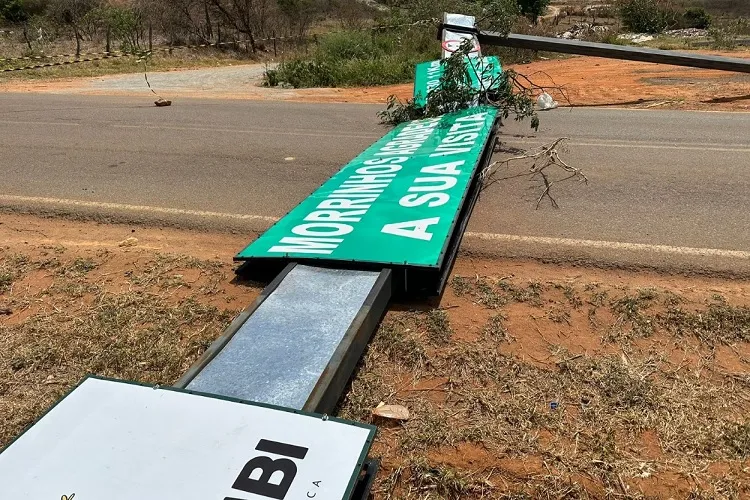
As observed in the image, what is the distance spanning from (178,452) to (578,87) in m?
13.8

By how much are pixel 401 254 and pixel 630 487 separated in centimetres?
214

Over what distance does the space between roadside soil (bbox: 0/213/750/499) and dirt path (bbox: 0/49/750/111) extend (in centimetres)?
900

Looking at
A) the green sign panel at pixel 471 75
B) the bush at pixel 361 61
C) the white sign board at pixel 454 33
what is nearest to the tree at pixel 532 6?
the bush at pixel 361 61

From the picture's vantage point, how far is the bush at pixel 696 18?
35.0m

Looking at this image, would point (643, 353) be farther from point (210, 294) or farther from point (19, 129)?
point (19, 129)

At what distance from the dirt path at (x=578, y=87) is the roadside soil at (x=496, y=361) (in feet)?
29.5

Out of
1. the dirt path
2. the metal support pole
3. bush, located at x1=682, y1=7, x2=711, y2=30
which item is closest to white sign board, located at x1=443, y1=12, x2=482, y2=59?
the metal support pole

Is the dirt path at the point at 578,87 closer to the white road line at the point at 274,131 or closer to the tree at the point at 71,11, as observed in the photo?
the white road line at the point at 274,131

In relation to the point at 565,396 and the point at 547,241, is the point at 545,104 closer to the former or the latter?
the point at 547,241

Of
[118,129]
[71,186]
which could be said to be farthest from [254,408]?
[118,129]

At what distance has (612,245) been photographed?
4977mm

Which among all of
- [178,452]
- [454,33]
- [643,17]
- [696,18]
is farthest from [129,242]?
[696,18]

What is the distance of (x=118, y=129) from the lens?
10344 millimetres

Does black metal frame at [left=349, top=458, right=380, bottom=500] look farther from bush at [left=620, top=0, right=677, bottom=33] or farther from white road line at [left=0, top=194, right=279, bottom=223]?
bush at [left=620, top=0, right=677, bottom=33]
